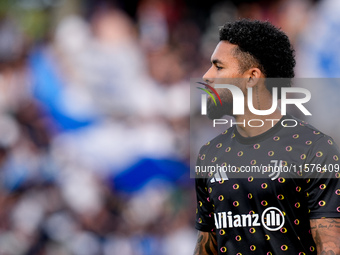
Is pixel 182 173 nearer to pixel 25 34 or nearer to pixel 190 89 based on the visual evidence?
pixel 190 89

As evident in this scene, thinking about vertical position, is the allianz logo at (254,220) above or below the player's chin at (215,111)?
below

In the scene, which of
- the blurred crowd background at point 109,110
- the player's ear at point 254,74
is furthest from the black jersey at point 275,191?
the blurred crowd background at point 109,110

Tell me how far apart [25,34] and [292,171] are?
349 cm

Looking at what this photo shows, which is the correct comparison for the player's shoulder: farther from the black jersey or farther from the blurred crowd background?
the blurred crowd background

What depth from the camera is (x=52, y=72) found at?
16.1 feet

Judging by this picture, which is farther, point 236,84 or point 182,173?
point 182,173

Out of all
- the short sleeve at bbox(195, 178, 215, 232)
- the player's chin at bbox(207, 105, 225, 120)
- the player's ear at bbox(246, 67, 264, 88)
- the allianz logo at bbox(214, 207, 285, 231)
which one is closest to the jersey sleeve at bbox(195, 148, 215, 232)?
the short sleeve at bbox(195, 178, 215, 232)

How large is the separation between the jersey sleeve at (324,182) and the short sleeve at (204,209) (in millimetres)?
530

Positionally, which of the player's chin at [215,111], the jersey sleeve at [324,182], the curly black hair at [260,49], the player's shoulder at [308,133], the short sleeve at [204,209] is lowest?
the short sleeve at [204,209]

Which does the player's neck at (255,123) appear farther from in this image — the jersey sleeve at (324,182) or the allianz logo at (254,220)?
the allianz logo at (254,220)

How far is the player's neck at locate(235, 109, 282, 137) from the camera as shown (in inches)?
95.7

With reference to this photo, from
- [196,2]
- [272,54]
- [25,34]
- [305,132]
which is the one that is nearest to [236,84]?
[272,54]

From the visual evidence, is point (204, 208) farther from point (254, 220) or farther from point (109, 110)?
point (109, 110)

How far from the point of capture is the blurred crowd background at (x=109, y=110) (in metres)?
4.66
